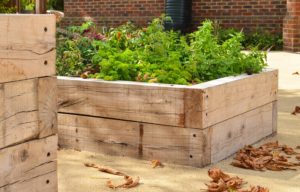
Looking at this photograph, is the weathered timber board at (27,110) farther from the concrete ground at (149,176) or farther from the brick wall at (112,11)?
the brick wall at (112,11)

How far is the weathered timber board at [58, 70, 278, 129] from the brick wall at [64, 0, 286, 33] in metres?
8.56

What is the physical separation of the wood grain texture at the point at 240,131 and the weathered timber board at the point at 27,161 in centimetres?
157

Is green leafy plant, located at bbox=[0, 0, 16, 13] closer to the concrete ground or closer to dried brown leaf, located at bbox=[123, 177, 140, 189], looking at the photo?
the concrete ground

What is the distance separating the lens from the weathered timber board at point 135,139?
13.3ft

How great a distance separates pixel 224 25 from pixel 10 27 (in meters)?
11.2

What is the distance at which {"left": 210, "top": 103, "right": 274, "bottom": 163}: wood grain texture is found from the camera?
4.20 metres

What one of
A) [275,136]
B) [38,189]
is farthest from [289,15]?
[38,189]

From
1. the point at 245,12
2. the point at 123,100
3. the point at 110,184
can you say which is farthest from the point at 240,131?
the point at 245,12

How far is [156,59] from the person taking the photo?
480cm

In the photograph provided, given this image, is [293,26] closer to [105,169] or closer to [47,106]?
[105,169]

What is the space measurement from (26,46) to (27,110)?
0.27m

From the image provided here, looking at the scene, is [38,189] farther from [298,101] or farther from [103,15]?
[103,15]

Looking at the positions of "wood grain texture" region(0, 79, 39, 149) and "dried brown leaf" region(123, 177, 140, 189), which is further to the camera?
"dried brown leaf" region(123, 177, 140, 189)

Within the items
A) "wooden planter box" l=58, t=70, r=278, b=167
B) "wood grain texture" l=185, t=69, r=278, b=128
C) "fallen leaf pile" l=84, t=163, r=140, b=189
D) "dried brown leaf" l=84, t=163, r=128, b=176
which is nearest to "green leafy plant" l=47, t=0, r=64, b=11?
"wood grain texture" l=185, t=69, r=278, b=128
